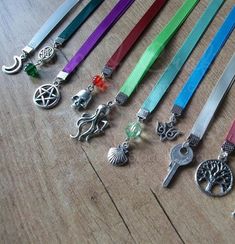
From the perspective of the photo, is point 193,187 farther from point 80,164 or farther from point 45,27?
point 45,27

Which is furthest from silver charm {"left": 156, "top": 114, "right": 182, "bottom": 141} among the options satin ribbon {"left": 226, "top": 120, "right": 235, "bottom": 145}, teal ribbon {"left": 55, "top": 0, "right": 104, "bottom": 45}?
teal ribbon {"left": 55, "top": 0, "right": 104, "bottom": 45}

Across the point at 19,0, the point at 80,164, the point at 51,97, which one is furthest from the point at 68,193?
the point at 19,0

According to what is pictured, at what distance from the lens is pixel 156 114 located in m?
1.00

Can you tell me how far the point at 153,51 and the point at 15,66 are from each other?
0.38 meters

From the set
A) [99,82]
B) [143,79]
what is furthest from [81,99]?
[143,79]

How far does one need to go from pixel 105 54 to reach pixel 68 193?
0.42 metres

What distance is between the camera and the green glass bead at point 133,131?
3.14 ft

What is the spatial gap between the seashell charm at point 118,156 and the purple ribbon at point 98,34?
0.27m

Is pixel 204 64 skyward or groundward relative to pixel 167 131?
skyward

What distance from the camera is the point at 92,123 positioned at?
989 millimetres

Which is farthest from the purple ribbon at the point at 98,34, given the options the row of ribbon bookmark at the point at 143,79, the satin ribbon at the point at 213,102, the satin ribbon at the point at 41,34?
the satin ribbon at the point at 213,102

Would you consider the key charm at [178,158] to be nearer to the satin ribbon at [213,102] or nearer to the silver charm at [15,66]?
the satin ribbon at [213,102]

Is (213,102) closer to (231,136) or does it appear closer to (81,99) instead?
(231,136)

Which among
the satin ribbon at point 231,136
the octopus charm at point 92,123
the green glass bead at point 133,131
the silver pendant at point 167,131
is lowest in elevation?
the octopus charm at point 92,123
